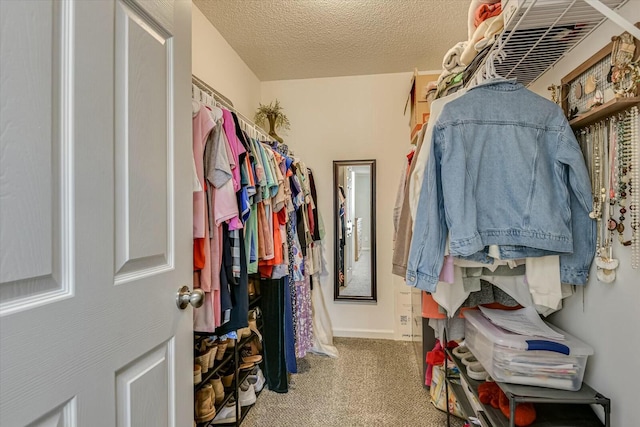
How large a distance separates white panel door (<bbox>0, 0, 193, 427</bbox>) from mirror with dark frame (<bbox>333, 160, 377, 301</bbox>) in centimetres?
241

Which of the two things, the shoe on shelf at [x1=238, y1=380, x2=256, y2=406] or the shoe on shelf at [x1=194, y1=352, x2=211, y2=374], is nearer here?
the shoe on shelf at [x1=194, y1=352, x2=211, y2=374]

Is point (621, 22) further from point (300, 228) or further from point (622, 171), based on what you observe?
point (300, 228)

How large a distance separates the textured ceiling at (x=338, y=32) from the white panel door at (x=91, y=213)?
5.08 ft

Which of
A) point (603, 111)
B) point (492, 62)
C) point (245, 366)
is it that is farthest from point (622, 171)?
point (245, 366)

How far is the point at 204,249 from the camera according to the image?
1258 millimetres

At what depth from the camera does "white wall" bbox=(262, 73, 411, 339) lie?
10.4ft

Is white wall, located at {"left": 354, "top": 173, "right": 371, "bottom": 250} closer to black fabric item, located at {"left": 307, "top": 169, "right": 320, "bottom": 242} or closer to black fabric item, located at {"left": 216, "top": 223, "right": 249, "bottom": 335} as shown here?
black fabric item, located at {"left": 307, "top": 169, "right": 320, "bottom": 242}

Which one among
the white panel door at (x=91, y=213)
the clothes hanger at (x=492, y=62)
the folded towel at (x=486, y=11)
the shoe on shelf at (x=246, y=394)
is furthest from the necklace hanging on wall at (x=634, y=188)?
the shoe on shelf at (x=246, y=394)

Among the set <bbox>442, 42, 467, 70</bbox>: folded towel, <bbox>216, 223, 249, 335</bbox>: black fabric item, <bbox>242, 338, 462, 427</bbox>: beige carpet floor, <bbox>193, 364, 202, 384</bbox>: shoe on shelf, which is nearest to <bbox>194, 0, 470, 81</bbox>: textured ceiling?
<bbox>442, 42, 467, 70</bbox>: folded towel

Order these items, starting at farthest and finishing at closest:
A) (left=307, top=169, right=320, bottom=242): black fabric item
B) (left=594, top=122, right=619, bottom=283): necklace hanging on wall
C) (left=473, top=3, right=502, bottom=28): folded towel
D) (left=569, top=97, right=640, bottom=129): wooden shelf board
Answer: (left=307, top=169, right=320, bottom=242): black fabric item < (left=473, top=3, right=502, bottom=28): folded towel < (left=594, top=122, right=619, bottom=283): necklace hanging on wall < (left=569, top=97, right=640, bottom=129): wooden shelf board

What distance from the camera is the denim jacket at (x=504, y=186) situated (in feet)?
3.59

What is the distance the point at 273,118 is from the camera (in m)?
3.03

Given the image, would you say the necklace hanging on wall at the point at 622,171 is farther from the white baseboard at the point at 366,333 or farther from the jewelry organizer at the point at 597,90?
the white baseboard at the point at 366,333

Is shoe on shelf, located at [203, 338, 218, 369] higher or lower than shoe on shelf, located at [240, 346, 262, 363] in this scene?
higher
